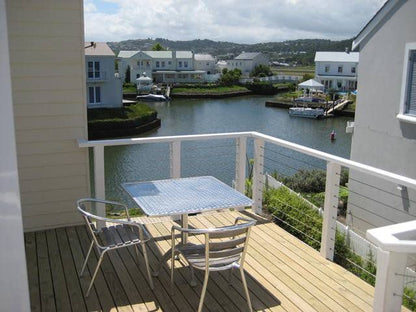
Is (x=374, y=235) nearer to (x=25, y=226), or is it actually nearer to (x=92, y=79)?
(x=25, y=226)

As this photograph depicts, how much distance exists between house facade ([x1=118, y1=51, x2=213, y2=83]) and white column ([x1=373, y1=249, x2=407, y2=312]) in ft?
239

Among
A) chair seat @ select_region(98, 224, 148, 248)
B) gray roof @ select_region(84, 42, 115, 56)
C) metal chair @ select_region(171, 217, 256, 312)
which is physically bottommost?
chair seat @ select_region(98, 224, 148, 248)

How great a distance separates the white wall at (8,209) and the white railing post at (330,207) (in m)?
3.05

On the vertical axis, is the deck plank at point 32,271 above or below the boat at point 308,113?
above

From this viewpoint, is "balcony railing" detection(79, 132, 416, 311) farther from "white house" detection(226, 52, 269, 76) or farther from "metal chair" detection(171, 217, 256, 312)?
"white house" detection(226, 52, 269, 76)

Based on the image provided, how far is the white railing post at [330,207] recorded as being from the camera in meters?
4.33

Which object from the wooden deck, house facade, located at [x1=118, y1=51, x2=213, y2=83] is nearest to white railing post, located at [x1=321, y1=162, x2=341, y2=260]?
the wooden deck

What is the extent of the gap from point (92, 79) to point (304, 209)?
123ft

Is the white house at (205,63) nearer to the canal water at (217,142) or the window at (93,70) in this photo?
the canal water at (217,142)

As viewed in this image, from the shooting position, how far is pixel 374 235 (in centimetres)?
218

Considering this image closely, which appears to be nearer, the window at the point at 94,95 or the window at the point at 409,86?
the window at the point at 409,86

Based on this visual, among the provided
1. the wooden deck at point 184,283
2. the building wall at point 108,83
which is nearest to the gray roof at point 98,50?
the building wall at point 108,83

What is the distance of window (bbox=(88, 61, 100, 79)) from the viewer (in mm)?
40562

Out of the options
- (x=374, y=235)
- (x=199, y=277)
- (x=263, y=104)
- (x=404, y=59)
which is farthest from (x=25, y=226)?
(x=263, y=104)
